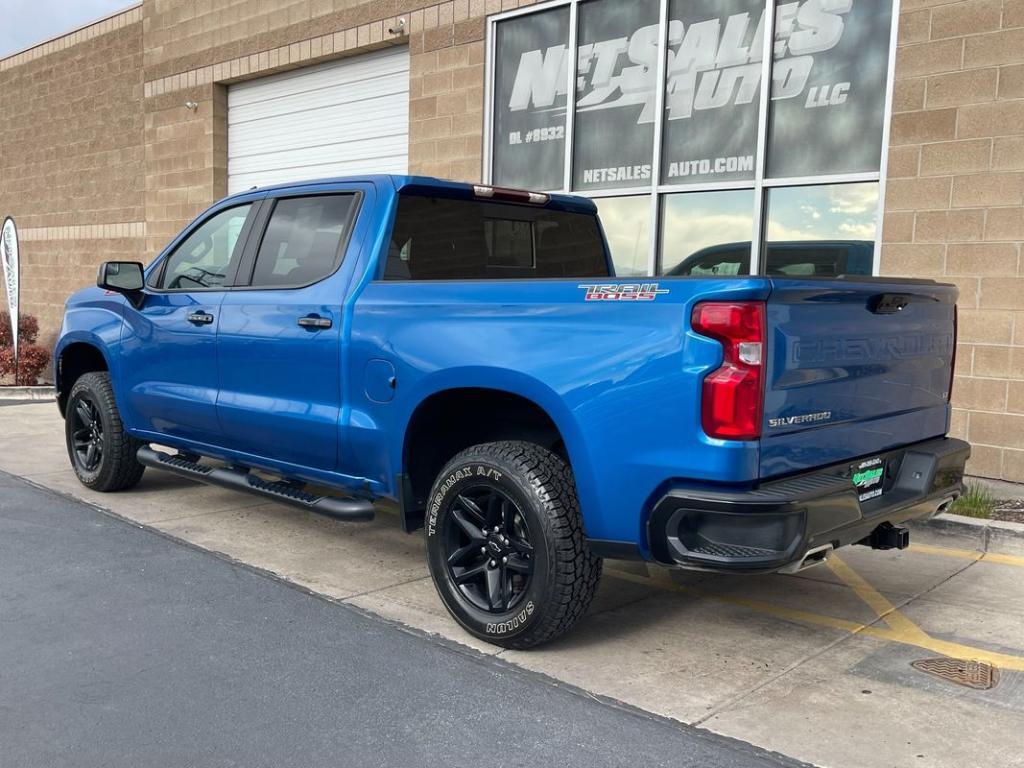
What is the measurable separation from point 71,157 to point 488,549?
1652 centimetres

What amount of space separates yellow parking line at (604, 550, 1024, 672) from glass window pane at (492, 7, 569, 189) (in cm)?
589

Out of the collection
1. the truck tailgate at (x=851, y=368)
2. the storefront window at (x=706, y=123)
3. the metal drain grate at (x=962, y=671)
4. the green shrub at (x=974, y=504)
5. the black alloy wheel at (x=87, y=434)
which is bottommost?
the metal drain grate at (x=962, y=671)

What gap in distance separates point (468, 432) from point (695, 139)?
5.37 metres

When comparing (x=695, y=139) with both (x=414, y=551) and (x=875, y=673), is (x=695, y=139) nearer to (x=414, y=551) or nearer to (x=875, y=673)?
(x=414, y=551)

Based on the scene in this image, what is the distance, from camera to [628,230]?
9.61 meters

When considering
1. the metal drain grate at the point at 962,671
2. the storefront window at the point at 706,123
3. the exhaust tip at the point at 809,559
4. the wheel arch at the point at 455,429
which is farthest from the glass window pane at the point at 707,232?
the exhaust tip at the point at 809,559

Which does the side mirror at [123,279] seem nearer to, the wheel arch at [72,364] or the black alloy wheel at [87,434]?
the wheel arch at [72,364]

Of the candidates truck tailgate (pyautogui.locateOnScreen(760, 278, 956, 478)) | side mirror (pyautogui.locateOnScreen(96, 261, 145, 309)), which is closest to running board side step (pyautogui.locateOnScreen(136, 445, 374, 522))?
side mirror (pyautogui.locateOnScreen(96, 261, 145, 309))

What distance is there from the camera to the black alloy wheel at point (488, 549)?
406 cm

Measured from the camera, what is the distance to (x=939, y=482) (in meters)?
4.26

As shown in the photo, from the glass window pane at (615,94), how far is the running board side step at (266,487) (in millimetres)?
5331

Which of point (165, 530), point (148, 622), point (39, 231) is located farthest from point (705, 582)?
point (39, 231)

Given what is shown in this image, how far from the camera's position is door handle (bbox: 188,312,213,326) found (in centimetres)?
548

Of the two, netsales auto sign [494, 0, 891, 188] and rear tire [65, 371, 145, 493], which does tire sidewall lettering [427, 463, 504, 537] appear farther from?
netsales auto sign [494, 0, 891, 188]
